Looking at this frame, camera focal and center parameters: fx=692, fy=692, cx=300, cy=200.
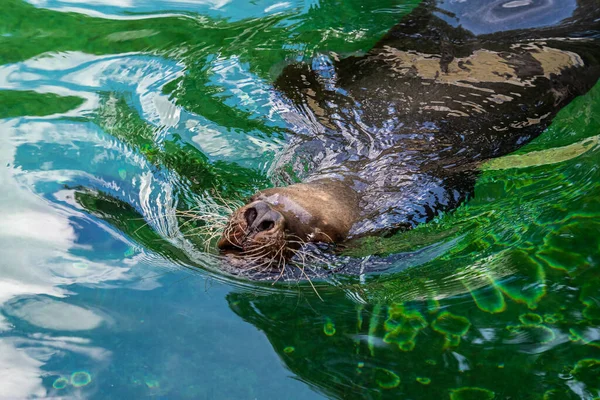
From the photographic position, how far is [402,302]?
3.71 metres

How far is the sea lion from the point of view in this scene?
386 centimetres

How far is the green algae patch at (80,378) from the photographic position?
3.11m

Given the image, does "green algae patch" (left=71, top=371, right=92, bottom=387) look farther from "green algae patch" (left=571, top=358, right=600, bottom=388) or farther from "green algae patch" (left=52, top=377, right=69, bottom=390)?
"green algae patch" (left=571, top=358, right=600, bottom=388)

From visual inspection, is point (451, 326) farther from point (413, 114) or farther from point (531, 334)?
point (413, 114)

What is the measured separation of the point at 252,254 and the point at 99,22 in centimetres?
388

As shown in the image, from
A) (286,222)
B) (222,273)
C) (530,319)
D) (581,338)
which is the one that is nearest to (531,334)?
(530,319)

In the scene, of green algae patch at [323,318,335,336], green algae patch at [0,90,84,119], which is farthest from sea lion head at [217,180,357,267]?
green algae patch at [0,90,84,119]

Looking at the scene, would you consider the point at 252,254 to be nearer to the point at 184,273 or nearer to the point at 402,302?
the point at 184,273

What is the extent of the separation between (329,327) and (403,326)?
38 cm

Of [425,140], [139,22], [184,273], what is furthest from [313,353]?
[139,22]

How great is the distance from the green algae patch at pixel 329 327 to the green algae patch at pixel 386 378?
0.33 metres

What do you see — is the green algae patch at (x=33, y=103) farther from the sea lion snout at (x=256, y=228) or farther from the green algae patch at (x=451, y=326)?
the green algae patch at (x=451, y=326)

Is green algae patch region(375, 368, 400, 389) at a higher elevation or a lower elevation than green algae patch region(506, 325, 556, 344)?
higher

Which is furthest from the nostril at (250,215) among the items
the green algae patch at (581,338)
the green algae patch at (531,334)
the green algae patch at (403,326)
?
the green algae patch at (581,338)
